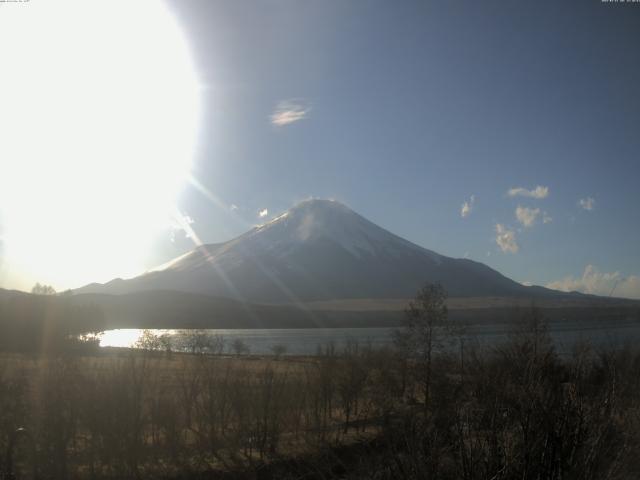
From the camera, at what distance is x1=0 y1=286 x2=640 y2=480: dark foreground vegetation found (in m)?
4.75

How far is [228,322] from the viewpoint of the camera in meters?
186

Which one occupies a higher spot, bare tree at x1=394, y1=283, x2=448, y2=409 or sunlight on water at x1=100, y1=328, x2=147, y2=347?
bare tree at x1=394, y1=283, x2=448, y2=409

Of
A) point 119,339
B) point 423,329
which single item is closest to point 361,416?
point 423,329

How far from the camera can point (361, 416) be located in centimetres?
2856

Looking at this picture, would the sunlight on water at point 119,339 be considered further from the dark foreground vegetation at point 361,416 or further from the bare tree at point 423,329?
the dark foreground vegetation at point 361,416

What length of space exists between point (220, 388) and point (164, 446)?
3.35 metres

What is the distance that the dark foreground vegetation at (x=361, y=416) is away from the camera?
4.75 m

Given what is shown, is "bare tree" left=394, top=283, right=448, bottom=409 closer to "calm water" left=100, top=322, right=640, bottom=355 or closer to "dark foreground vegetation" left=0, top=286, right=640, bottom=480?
"dark foreground vegetation" left=0, top=286, right=640, bottom=480

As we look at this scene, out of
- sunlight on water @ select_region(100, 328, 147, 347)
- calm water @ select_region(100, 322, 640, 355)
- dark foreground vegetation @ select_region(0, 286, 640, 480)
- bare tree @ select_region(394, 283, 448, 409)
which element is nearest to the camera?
dark foreground vegetation @ select_region(0, 286, 640, 480)

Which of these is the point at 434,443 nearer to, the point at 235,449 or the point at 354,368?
the point at 235,449

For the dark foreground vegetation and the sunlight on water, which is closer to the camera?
the dark foreground vegetation

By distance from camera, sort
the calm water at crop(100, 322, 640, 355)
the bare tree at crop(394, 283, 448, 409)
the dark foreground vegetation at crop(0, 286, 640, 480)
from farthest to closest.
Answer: the bare tree at crop(394, 283, 448, 409) < the calm water at crop(100, 322, 640, 355) < the dark foreground vegetation at crop(0, 286, 640, 480)

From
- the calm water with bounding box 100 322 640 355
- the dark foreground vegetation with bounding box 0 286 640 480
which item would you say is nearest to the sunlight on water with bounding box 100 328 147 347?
the calm water with bounding box 100 322 640 355

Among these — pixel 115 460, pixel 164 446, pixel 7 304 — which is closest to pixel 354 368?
pixel 164 446
